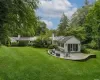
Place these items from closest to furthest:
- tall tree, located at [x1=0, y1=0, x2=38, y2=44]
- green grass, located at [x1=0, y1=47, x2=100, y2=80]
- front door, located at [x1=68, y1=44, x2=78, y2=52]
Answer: tall tree, located at [x1=0, y1=0, x2=38, y2=44] < green grass, located at [x1=0, y1=47, x2=100, y2=80] < front door, located at [x1=68, y1=44, x2=78, y2=52]

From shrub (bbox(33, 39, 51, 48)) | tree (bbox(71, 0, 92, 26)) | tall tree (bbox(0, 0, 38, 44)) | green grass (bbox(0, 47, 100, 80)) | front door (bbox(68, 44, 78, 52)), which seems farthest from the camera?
tree (bbox(71, 0, 92, 26))

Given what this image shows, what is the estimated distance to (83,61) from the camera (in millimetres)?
25750

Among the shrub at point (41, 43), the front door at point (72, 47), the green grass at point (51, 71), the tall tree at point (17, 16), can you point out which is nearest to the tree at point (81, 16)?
the shrub at point (41, 43)

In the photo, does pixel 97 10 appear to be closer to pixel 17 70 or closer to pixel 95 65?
pixel 95 65

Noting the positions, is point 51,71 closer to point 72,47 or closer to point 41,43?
point 72,47

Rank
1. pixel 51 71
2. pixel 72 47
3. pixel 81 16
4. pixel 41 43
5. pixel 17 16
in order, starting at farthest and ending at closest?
pixel 81 16 → pixel 41 43 → pixel 72 47 → pixel 51 71 → pixel 17 16

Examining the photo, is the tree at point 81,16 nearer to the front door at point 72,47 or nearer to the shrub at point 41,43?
the shrub at point 41,43

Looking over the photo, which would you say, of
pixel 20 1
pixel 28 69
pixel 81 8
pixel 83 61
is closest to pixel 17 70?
pixel 28 69

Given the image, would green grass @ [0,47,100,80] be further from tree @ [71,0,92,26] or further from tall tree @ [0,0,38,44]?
tree @ [71,0,92,26]

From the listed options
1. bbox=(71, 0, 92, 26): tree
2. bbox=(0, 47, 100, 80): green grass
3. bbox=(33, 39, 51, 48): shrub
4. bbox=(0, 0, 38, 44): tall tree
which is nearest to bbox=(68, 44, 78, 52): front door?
bbox=(33, 39, 51, 48): shrub

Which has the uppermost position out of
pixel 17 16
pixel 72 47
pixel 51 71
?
pixel 17 16


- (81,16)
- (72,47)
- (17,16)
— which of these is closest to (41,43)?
(72,47)

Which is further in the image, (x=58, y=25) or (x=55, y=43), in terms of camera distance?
(x=58, y=25)

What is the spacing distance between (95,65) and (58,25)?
63.8 meters
